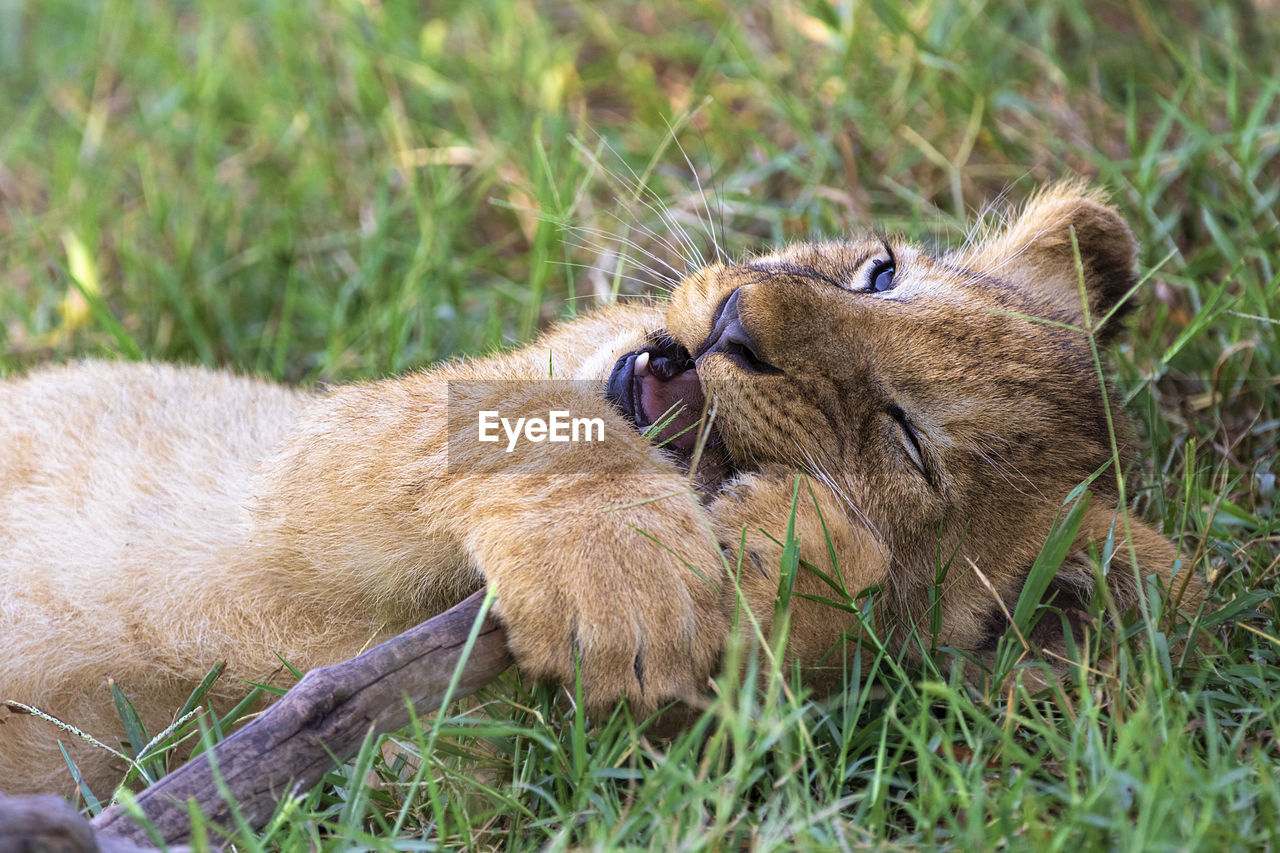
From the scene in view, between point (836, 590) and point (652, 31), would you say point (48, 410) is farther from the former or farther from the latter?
point (652, 31)

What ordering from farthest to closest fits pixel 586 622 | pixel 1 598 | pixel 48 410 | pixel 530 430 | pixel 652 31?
pixel 652 31, pixel 48 410, pixel 1 598, pixel 530 430, pixel 586 622

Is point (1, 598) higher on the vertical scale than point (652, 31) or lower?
lower

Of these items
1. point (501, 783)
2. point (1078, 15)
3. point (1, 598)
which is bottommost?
point (501, 783)

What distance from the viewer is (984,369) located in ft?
9.66

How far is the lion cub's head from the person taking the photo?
2793 mm

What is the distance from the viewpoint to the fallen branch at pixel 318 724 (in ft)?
7.03

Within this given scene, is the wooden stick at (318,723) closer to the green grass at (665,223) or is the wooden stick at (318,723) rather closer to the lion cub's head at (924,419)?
the green grass at (665,223)

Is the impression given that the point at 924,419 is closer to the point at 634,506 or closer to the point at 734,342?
the point at 734,342

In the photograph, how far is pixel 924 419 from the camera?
9.41 feet

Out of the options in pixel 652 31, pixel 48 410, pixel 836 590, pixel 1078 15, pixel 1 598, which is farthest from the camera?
pixel 652 31

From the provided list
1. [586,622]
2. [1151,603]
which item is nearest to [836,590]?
[586,622]

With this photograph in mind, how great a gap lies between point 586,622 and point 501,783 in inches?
19.9

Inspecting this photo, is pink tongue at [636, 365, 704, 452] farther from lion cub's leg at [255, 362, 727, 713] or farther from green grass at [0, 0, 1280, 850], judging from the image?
green grass at [0, 0, 1280, 850]

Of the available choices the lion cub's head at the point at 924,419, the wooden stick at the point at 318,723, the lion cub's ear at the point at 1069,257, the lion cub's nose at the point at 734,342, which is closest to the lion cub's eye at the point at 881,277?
the lion cub's head at the point at 924,419
